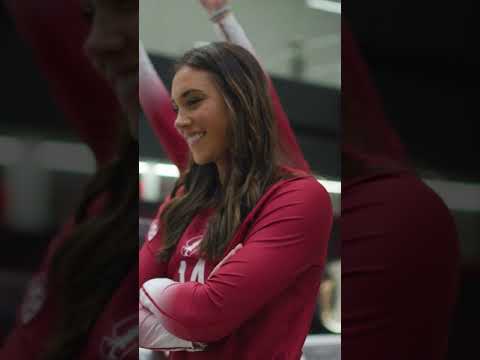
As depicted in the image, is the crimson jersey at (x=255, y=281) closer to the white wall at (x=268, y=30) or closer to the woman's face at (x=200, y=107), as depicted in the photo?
the woman's face at (x=200, y=107)

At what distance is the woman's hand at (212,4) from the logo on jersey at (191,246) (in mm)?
961

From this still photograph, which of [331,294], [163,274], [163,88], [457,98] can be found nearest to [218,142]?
[163,88]

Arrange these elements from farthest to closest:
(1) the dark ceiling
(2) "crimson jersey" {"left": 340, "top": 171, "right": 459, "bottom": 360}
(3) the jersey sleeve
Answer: (1) the dark ceiling < (2) "crimson jersey" {"left": 340, "top": 171, "right": 459, "bottom": 360} < (3) the jersey sleeve

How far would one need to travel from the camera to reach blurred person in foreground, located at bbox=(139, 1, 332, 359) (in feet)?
11.1

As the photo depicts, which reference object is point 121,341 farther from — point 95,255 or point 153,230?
point 153,230

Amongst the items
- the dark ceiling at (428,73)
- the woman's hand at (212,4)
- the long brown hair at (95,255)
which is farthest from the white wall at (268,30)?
the long brown hair at (95,255)

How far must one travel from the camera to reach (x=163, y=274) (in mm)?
3453

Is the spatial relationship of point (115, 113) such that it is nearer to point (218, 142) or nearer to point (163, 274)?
point (218, 142)

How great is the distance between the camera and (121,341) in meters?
3.48

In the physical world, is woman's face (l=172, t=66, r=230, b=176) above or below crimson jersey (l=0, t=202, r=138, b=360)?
above

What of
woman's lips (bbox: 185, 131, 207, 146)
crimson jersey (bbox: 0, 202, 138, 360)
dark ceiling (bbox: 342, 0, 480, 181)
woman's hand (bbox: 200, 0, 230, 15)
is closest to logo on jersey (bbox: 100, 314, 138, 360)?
crimson jersey (bbox: 0, 202, 138, 360)

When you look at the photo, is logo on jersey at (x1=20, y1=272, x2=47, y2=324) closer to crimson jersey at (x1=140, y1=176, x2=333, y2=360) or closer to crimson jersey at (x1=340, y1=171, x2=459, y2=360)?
crimson jersey at (x1=140, y1=176, x2=333, y2=360)

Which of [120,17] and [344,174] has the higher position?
[120,17]

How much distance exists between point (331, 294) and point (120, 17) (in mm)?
1497
